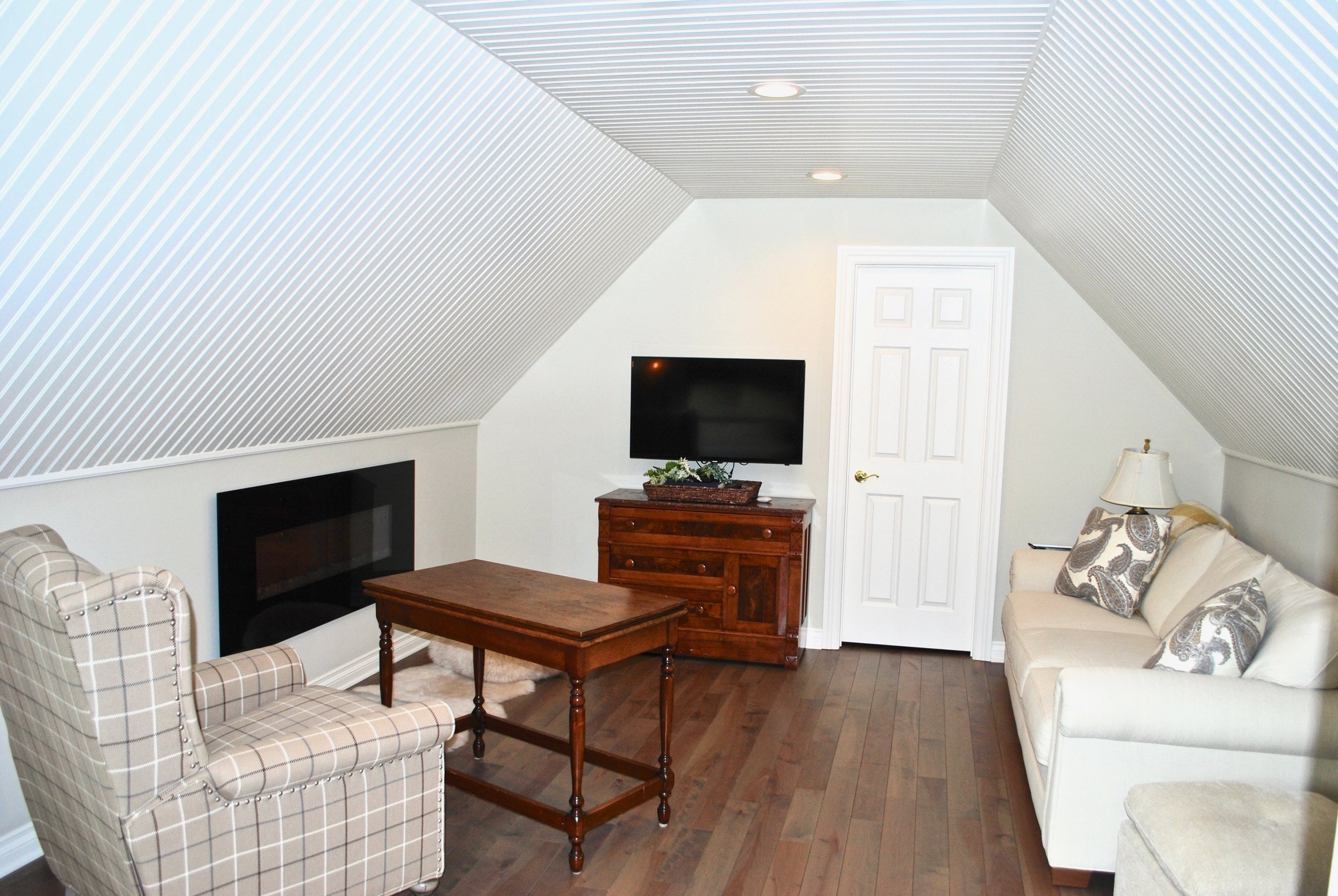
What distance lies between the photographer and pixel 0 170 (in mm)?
2006

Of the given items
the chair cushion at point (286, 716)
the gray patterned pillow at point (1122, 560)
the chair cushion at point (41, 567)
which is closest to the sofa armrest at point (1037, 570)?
the gray patterned pillow at point (1122, 560)

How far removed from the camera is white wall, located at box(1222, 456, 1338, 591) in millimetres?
3443

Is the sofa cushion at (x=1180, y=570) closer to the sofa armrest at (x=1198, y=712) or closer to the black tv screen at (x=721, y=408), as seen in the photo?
the sofa armrest at (x=1198, y=712)

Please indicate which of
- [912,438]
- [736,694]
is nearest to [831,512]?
[912,438]

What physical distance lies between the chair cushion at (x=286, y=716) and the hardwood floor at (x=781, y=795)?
624 millimetres

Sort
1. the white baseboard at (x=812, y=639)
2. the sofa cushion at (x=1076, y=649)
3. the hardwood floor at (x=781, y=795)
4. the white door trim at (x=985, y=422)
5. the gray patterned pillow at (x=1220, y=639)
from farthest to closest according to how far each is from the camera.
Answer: the white baseboard at (x=812, y=639), the white door trim at (x=985, y=422), the sofa cushion at (x=1076, y=649), the hardwood floor at (x=781, y=795), the gray patterned pillow at (x=1220, y=639)

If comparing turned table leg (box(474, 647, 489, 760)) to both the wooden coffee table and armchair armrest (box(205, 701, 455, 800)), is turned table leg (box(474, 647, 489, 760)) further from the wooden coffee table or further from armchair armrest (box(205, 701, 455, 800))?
armchair armrest (box(205, 701, 455, 800))

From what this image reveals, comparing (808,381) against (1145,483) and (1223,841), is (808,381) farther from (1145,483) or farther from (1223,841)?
(1223,841)

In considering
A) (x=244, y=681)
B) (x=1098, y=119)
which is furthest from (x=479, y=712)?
(x=1098, y=119)

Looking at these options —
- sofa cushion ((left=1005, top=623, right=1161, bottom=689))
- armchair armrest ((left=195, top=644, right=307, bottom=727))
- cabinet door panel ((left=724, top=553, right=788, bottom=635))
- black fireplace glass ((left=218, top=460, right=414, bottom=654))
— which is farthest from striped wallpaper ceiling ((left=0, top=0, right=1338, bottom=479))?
cabinet door panel ((left=724, top=553, right=788, bottom=635))

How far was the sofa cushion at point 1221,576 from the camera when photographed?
3.28 meters

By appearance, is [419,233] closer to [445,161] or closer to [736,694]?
[445,161]

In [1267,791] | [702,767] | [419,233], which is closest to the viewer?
[1267,791]

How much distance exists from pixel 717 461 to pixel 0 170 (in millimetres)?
3705
